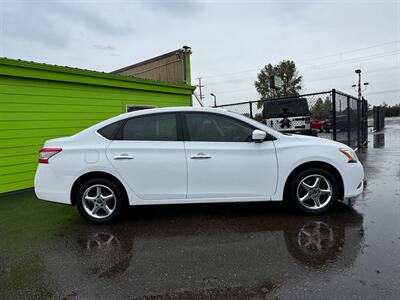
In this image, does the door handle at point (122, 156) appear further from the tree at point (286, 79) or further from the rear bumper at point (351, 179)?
the tree at point (286, 79)

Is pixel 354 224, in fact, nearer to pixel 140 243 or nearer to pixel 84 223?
pixel 140 243

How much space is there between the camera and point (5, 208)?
5.49 metres

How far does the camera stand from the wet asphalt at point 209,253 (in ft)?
8.70

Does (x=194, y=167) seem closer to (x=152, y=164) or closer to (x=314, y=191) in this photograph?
(x=152, y=164)

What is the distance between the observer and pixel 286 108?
1096 centimetres

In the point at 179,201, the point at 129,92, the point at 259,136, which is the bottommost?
the point at 179,201

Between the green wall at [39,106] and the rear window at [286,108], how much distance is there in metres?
5.36

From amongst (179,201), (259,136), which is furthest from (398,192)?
(179,201)

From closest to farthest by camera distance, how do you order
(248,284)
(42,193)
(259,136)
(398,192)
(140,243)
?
1. (248,284)
2. (140,243)
3. (259,136)
4. (42,193)
5. (398,192)

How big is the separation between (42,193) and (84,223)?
749 millimetres

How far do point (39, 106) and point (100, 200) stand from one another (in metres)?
3.93

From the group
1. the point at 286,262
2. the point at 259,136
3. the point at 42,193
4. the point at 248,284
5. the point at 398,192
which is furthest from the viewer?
the point at 398,192

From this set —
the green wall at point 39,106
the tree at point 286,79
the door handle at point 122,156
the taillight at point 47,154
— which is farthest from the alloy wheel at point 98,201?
the tree at point 286,79

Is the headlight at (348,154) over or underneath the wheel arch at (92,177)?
over
